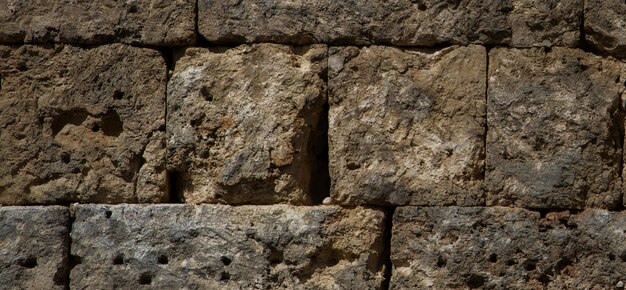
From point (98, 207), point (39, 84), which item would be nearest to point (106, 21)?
point (39, 84)

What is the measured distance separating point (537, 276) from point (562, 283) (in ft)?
0.45

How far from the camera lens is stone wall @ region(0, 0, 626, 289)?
6094 millimetres

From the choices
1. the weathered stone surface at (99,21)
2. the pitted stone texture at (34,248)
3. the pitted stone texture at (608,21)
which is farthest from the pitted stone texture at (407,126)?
the pitted stone texture at (34,248)

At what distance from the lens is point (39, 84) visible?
639cm

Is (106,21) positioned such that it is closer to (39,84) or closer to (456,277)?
(39,84)

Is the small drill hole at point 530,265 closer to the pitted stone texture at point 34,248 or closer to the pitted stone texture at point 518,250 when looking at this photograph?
the pitted stone texture at point 518,250

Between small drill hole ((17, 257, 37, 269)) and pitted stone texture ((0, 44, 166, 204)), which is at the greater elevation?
pitted stone texture ((0, 44, 166, 204))

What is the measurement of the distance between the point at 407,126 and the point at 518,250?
896mm

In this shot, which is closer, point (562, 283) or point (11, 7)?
point (562, 283)

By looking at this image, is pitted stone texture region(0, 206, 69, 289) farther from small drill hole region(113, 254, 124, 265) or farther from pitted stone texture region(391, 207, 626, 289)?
pitted stone texture region(391, 207, 626, 289)

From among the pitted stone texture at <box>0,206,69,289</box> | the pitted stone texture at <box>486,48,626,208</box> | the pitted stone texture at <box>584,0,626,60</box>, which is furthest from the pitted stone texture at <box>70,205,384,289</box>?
the pitted stone texture at <box>584,0,626,60</box>

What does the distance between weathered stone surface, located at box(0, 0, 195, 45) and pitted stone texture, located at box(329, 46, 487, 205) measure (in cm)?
91

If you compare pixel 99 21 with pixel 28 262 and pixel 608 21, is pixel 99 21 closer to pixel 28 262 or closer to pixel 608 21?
pixel 28 262

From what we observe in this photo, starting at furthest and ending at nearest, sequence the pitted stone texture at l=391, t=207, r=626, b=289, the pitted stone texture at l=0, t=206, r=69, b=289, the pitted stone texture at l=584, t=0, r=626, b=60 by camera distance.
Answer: the pitted stone texture at l=0, t=206, r=69, b=289
the pitted stone texture at l=584, t=0, r=626, b=60
the pitted stone texture at l=391, t=207, r=626, b=289
